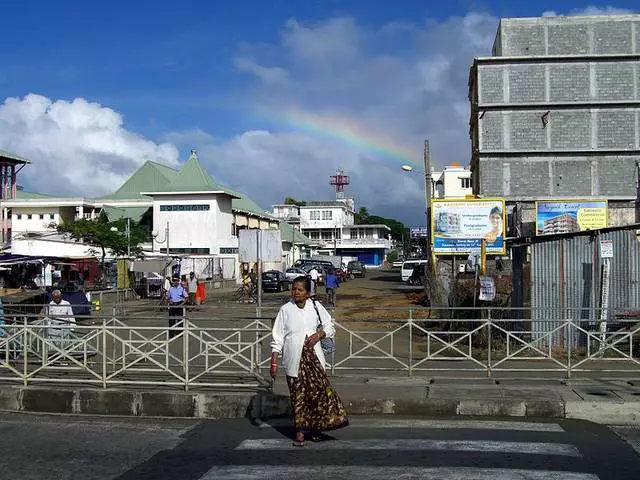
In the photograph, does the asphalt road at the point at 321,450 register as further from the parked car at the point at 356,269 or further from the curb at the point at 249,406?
the parked car at the point at 356,269

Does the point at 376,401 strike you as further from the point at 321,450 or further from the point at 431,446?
the point at 321,450

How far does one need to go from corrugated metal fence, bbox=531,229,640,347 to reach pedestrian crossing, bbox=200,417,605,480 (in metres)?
7.05

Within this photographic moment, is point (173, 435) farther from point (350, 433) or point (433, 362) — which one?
point (433, 362)

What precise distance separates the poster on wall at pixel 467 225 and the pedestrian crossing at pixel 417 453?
26250mm

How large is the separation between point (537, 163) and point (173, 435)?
34.4m

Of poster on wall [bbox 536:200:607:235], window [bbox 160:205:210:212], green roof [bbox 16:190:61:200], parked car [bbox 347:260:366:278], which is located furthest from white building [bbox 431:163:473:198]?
poster on wall [bbox 536:200:607:235]

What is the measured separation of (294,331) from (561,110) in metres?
34.8

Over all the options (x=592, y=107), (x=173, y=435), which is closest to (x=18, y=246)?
(x=173, y=435)

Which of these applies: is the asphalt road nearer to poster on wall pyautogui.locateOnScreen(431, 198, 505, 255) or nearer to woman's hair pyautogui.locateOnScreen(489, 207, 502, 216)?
poster on wall pyautogui.locateOnScreen(431, 198, 505, 255)

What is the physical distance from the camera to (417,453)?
732cm

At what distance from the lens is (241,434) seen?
8.52m

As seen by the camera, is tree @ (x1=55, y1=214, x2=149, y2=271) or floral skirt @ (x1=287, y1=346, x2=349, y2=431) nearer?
floral skirt @ (x1=287, y1=346, x2=349, y2=431)

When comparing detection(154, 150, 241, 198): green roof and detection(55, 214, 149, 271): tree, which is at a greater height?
detection(154, 150, 241, 198): green roof

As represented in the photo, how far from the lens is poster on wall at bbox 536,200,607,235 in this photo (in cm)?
3469
